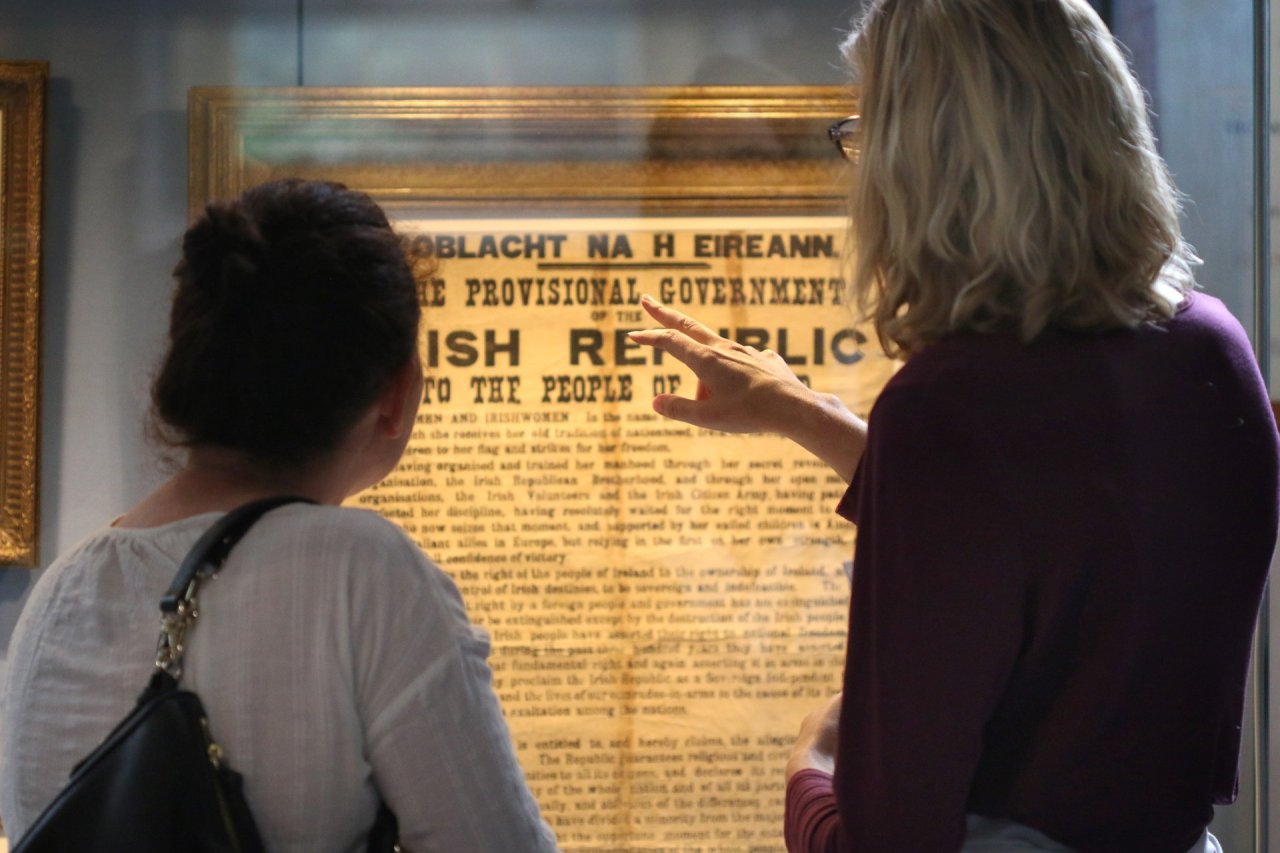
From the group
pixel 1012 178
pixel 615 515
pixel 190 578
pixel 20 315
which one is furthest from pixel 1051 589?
pixel 20 315

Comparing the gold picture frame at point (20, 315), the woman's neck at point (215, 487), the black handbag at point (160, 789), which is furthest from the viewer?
the gold picture frame at point (20, 315)

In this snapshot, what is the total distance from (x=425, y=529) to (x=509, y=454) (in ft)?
0.41

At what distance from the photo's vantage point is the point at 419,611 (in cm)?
67

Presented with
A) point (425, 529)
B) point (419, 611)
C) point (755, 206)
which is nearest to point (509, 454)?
point (425, 529)

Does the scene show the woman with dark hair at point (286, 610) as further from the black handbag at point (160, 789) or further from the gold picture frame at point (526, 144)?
the gold picture frame at point (526, 144)

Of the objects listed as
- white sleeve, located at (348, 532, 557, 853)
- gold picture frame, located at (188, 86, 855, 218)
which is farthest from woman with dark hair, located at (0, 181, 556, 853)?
gold picture frame, located at (188, 86, 855, 218)

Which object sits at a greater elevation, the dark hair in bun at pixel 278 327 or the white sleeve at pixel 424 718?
the dark hair in bun at pixel 278 327

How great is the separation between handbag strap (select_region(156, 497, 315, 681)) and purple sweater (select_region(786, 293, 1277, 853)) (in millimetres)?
331

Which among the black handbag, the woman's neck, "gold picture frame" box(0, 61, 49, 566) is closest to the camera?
the black handbag

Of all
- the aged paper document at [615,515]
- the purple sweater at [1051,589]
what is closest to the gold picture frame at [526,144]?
the aged paper document at [615,515]

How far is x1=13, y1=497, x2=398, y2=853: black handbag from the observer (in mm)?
588

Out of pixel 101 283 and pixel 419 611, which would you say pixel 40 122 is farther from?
pixel 419 611

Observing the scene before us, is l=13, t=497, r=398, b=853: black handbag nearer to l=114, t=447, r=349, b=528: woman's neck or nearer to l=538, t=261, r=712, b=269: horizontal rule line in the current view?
l=114, t=447, r=349, b=528: woman's neck

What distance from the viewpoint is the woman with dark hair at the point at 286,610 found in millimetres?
645
